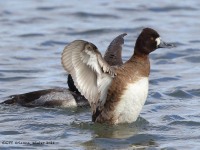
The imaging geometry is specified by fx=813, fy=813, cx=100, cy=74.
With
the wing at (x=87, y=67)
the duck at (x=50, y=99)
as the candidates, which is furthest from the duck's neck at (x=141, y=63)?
the duck at (x=50, y=99)

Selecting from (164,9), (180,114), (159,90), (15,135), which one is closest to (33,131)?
(15,135)

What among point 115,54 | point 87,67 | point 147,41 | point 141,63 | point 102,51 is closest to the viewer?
point 87,67

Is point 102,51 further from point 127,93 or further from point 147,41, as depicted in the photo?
point 127,93

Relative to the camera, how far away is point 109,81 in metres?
11.0

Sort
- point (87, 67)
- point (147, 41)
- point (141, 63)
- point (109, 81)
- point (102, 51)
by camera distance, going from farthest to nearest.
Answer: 1. point (102, 51)
2. point (147, 41)
3. point (141, 63)
4. point (109, 81)
5. point (87, 67)

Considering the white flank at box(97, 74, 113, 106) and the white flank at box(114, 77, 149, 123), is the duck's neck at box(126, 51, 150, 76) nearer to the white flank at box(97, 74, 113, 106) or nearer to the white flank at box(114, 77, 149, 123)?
the white flank at box(114, 77, 149, 123)

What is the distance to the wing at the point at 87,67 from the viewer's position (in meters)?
10.6

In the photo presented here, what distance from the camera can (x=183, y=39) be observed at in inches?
775

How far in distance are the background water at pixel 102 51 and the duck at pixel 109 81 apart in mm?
274

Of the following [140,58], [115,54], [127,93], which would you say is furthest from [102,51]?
[127,93]

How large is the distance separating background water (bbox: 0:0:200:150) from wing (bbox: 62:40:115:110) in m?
0.61

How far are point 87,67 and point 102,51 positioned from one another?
7.16 m

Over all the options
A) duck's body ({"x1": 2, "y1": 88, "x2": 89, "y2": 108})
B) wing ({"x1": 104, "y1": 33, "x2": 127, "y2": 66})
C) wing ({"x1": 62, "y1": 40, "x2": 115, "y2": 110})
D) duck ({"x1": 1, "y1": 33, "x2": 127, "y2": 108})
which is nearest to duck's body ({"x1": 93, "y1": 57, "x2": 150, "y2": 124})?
wing ({"x1": 62, "y1": 40, "x2": 115, "y2": 110})

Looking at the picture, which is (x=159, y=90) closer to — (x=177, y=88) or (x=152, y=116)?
(x=177, y=88)
